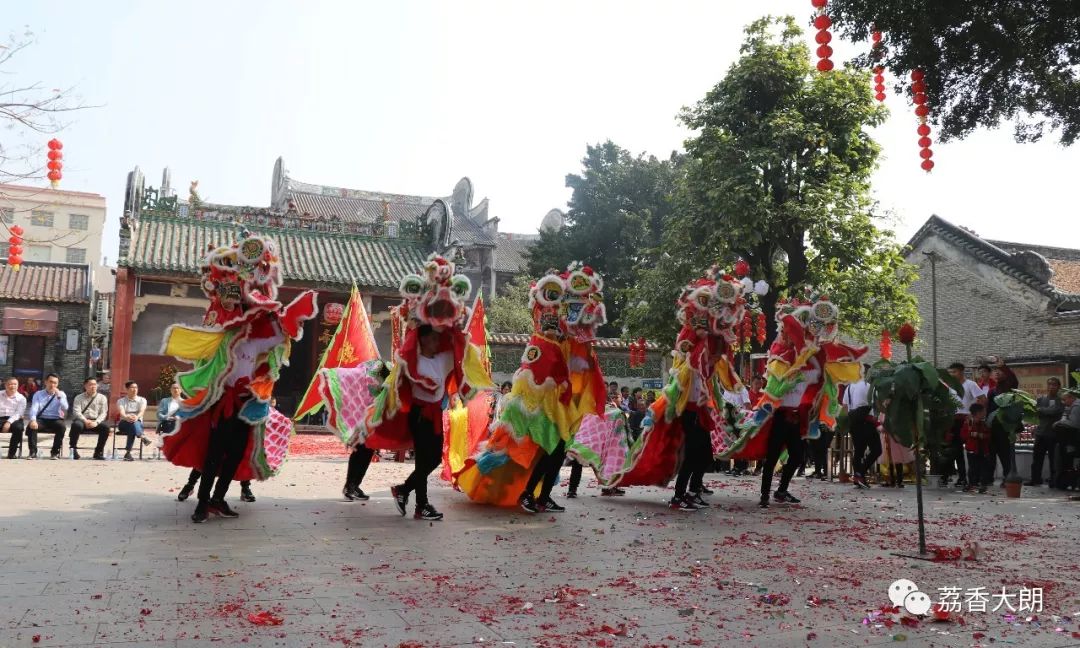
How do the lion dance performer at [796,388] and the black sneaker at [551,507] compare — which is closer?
the black sneaker at [551,507]

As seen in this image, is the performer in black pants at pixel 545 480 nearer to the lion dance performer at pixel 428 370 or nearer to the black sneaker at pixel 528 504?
the black sneaker at pixel 528 504

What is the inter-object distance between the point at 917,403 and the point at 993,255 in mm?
20636

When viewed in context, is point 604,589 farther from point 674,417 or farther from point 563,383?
point 674,417

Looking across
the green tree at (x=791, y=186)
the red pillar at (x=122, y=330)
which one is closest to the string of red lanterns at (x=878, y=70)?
the green tree at (x=791, y=186)

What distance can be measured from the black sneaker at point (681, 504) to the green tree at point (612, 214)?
23285 mm

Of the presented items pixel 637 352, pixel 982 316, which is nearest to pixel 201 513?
pixel 637 352

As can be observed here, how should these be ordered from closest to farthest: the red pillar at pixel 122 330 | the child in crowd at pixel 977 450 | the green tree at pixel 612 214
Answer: the child in crowd at pixel 977 450 → the red pillar at pixel 122 330 → the green tree at pixel 612 214

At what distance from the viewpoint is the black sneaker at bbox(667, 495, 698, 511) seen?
8203mm

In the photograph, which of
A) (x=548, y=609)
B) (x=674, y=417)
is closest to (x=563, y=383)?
(x=674, y=417)

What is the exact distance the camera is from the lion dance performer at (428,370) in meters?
7.11

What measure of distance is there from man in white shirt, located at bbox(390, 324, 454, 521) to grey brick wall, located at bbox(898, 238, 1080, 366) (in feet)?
54.7

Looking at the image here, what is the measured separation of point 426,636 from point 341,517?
347 cm

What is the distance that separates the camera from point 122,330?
2061cm

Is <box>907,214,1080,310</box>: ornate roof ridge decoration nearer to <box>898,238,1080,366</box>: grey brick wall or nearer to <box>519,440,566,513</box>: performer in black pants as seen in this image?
<box>898,238,1080,366</box>: grey brick wall
